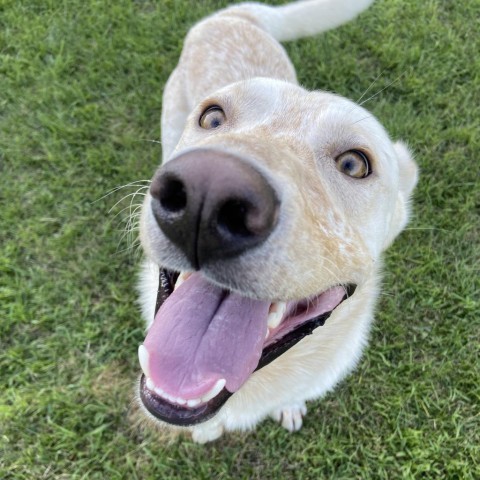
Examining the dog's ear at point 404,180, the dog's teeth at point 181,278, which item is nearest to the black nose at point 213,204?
the dog's teeth at point 181,278

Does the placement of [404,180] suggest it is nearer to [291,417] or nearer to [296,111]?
[296,111]

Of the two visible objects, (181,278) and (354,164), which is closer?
(181,278)

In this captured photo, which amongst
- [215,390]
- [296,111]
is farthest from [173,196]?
[296,111]

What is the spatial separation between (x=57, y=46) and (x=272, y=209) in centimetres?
479

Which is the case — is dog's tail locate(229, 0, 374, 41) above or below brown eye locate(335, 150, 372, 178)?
below

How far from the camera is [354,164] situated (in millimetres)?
2484

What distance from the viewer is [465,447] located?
148 inches

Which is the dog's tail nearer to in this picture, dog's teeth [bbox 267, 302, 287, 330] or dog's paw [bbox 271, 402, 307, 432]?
dog's teeth [bbox 267, 302, 287, 330]

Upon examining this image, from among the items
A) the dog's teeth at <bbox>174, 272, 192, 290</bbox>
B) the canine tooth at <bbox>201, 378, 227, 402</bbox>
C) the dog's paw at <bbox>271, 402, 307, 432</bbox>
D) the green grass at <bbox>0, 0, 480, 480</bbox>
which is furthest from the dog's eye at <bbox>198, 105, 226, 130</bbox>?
the dog's paw at <bbox>271, 402, 307, 432</bbox>

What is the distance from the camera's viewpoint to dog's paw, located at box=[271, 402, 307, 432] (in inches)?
147

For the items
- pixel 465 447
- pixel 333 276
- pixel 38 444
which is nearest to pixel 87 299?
pixel 38 444

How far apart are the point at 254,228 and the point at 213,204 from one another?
0.17 metres

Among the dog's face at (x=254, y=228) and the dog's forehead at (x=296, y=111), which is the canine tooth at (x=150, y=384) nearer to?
the dog's face at (x=254, y=228)

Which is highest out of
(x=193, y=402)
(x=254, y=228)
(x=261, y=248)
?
(x=254, y=228)
